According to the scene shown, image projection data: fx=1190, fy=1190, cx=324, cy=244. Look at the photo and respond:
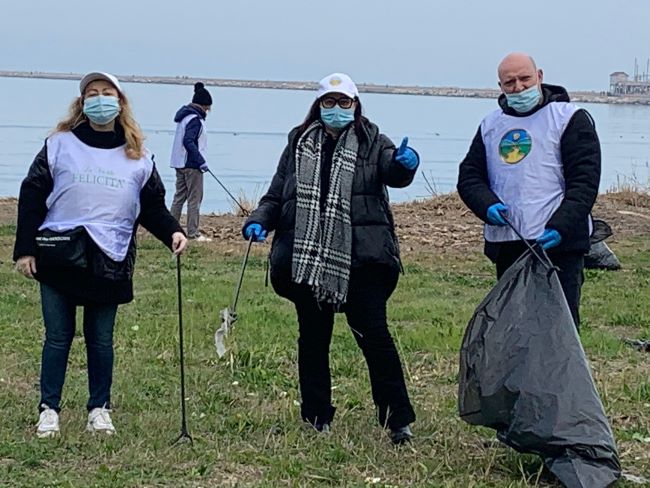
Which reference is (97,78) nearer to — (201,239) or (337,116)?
(337,116)

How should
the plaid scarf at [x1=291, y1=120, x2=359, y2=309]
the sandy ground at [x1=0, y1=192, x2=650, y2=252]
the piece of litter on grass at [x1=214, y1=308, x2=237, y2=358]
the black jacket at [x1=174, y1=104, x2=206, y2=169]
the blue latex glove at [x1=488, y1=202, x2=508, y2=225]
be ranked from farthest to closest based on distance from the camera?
the sandy ground at [x1=0, y1=192, x2=650, y2=252] < the black jacket at [x1=174, y1=104, x2=206, y2=169] < the piece of litter on grass at [x1=214, y1=308, x2=237, y2=358] < the plaid scarf at [x1=291, y1=120, x2=359, y2=309] < the blue latex glove at [x1=488, y1=202, x2=508, y2=225]

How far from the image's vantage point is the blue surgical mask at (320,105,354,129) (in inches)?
204

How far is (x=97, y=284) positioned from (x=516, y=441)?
6.34 ft

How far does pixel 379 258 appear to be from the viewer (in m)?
5.12

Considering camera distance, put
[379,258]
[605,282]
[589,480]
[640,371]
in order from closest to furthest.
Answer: [589,480]
[379,258]
[640,371]
[605,282]

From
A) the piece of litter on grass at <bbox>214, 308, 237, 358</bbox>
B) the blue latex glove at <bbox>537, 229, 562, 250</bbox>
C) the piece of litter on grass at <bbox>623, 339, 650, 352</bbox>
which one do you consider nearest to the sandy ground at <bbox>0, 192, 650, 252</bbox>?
the piece of litter on grass at <bbox>623, 339, 650, 352</bbox>

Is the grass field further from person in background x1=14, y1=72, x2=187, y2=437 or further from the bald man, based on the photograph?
the bald man

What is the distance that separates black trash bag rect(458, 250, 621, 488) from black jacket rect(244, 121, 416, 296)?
1.87 ft

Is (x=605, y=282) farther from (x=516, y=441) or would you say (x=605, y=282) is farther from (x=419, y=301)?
(x=516, y=441)

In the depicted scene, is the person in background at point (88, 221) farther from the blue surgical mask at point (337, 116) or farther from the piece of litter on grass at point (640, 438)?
the piece of litter on grass at point (640, 438)

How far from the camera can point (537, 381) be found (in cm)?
459

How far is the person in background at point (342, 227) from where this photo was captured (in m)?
5.12

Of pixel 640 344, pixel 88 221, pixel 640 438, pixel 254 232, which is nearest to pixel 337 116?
pixel 254 232

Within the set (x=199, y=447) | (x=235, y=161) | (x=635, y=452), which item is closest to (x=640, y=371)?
(x=635, y=452)
